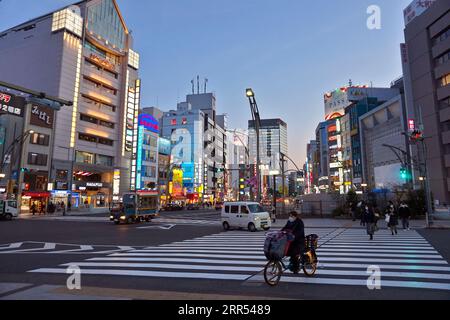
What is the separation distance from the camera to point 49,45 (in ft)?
198

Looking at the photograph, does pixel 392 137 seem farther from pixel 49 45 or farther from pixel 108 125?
pixel 49 45

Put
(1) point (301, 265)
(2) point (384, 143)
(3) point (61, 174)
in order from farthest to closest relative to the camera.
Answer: (2) point (384, 143)
(3) point (61, 174)
(1) point (301, 265)

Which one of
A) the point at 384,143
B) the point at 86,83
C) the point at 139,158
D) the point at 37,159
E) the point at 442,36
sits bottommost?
the point at 37,159

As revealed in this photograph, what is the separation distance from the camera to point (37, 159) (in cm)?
5159

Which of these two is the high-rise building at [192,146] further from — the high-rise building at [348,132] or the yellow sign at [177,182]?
the high-rise building at [348,132]

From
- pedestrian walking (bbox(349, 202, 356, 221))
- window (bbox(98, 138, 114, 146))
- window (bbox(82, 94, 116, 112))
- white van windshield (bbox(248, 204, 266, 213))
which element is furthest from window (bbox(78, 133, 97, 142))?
pedestrian walking (bbox(349, 202, 356, 221))

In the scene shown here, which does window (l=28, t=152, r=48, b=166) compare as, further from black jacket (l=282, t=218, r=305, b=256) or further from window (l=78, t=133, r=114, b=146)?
black jacket (l=282, t=218, r=305, b=256)

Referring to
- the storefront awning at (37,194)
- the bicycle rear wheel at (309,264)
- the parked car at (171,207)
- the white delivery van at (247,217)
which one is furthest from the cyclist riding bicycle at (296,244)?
the parked car at (171,207)

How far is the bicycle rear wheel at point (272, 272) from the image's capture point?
727 cm

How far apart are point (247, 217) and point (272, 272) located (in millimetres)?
14808

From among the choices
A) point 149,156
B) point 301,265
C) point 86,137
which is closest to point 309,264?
point 301,265

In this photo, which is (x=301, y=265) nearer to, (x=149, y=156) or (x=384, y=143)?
(x=384, y=143)

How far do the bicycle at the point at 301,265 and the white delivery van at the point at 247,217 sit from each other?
13.4 meters
